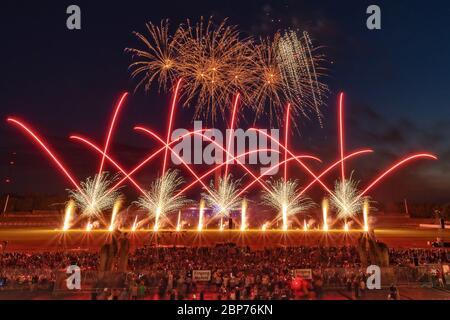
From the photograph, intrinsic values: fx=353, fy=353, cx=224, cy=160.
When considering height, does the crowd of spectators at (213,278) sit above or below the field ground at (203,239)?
below

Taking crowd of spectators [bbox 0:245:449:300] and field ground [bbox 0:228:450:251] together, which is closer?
crowd of spectators [bbox 0:245:449:300]

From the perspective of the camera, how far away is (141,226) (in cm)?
4019

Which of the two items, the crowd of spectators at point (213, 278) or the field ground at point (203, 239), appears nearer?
the crowd of spectators at point (213, 278)

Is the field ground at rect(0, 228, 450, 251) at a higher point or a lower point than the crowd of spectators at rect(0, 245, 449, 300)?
higher

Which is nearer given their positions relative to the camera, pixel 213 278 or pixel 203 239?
pixel 213 278

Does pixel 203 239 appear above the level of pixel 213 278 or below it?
above
